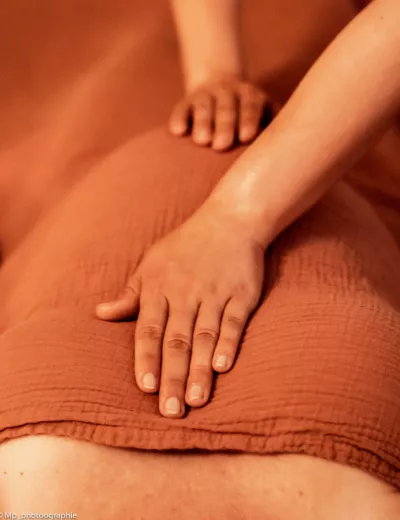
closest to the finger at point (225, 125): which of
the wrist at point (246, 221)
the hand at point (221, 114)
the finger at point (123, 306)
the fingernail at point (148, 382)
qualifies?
the hand at point (221, 114)

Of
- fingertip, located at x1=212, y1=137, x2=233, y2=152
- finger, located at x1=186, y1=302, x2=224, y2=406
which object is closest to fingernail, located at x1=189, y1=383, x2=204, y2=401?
finger, located at x1=186, y1=302, x2=224, y2=406

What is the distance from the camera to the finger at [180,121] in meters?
0.85

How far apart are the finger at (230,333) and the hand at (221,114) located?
250 mm

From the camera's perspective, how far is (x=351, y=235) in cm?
76

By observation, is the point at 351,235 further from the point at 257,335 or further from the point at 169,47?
the point at 169,47

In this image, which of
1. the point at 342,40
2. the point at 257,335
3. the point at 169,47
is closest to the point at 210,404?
the point at 257,335

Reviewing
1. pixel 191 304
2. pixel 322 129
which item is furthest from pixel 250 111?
pixel 191 304

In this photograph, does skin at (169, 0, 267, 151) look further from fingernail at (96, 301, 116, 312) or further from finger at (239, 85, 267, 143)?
fingernail at (96, 301, 116, 312)

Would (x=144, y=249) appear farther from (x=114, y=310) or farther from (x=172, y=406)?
(x=172, y=406)

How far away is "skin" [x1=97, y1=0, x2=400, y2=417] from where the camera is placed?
65 cm

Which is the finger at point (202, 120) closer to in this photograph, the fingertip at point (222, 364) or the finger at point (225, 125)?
the finger at point (225, 125)

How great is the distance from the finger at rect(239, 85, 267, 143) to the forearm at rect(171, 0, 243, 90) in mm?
65

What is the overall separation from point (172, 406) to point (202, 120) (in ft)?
1.34

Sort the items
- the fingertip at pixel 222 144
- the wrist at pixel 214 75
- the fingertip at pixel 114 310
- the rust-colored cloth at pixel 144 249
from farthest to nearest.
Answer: the wrist at pixel 214 75, the fingertip at pixel 222 144, the fingertip at pixel 114 310, the rust-colored cloth at pixel 144 249
